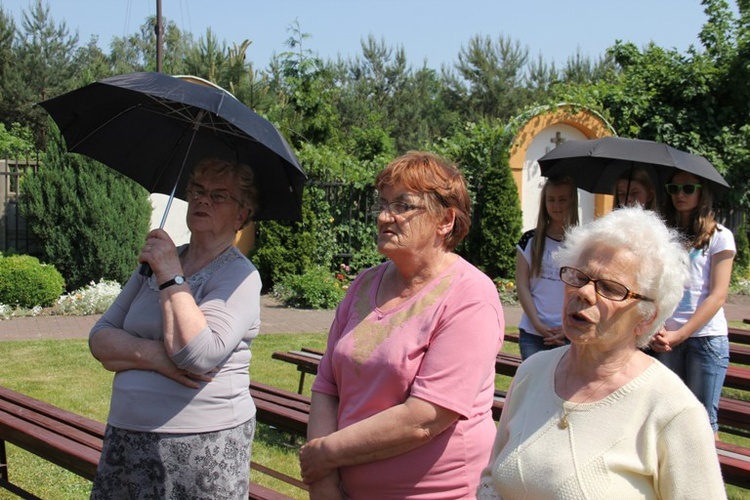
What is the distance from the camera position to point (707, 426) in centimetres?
198

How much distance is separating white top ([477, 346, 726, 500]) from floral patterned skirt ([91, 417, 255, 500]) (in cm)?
102

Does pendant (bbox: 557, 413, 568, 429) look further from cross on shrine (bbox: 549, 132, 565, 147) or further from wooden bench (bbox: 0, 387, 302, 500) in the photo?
cross on shrine (bbox: 549, 132, 565, 147)

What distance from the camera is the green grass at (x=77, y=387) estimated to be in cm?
496

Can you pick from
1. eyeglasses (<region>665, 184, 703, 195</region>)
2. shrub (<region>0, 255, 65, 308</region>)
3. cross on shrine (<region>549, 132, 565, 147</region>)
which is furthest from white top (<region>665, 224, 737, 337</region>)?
cross on shrine (<region>549, 132, 565, 147</region>)

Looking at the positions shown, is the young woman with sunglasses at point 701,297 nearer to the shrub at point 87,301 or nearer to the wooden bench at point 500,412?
the wooden bench at point 500,412

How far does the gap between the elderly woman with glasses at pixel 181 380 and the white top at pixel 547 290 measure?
1997 mm

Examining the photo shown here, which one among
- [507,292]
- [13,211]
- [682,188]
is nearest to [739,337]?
A: [682,188]

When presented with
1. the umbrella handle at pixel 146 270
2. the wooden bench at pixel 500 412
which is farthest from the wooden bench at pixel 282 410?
the umbrella handle at pixel 146 270

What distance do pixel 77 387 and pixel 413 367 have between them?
5.37 meters

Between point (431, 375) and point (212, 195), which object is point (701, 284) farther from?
point (212, 195)

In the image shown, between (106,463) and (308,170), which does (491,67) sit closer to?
(308,170)

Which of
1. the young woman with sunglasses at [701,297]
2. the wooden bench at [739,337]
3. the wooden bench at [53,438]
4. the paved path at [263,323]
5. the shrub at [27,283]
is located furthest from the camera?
the shrub at [27,283]

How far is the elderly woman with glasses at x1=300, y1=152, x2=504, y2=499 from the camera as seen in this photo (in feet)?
8.05

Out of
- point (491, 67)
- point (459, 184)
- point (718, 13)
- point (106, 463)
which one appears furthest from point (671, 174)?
point (491, 67)
